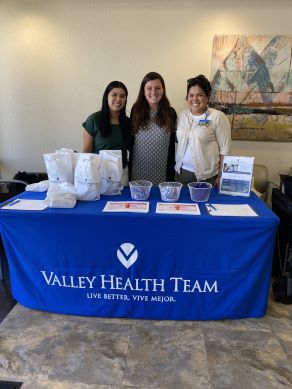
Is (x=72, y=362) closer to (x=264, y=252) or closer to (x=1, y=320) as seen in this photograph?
(x=1, y=320)

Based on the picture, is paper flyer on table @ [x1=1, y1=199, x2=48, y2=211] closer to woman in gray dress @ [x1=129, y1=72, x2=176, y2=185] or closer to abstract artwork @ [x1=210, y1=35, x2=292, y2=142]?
woman in gray dress @ [x1=129, y1=72, x2=176, y2=185]

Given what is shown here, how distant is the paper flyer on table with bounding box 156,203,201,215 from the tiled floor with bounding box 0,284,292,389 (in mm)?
663

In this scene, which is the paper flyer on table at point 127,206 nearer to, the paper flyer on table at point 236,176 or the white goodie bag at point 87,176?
the white goodie bag at point 87,176

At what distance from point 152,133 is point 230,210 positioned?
84 cm

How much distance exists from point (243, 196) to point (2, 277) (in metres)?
1.80

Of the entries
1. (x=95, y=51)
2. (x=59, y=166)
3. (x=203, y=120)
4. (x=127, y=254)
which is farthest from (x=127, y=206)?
(x=95, y=51)

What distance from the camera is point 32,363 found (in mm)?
1425

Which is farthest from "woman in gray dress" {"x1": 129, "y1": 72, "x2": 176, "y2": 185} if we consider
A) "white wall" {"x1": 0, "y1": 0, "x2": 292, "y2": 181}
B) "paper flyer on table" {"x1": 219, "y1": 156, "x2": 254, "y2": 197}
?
"white wall" {"x1": 0, "y1": 0, "x2": 292, "y2": 181}

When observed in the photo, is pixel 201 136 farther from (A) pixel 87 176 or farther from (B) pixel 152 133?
(A) pixel 87 176

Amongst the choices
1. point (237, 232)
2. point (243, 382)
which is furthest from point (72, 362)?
point (237, 232)

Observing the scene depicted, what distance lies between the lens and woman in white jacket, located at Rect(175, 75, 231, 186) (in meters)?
1.89

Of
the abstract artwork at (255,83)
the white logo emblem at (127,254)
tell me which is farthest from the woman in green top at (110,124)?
the abstract artwork at (255,83)

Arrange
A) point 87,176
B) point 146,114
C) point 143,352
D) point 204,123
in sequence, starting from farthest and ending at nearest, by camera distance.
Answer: point 146,114, point 204,123, point 87,176, point 143,352

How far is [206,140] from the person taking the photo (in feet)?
6.35
